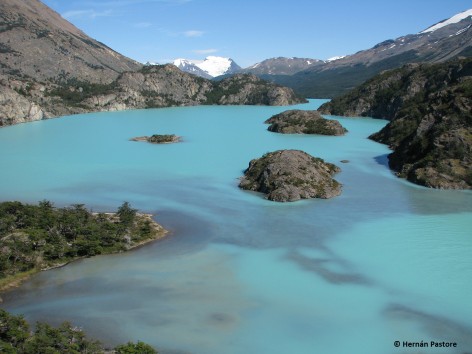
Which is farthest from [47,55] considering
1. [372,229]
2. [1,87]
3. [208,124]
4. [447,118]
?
[372,229]

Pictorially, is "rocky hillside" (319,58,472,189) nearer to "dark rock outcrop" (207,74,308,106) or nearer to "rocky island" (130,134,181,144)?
"rocky island" (130,134,181,144)

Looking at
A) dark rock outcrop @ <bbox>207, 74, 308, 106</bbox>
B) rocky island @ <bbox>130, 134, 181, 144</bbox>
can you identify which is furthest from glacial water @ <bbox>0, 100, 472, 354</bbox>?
dark rock outcrop @ <bbox>207, 74, 308, 106</bbox>

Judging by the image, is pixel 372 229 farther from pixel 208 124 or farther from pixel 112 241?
pixel 208 124

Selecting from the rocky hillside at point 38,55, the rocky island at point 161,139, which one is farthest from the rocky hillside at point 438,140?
the rocky hillside at point 38,55

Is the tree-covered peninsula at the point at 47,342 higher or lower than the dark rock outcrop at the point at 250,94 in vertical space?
lower

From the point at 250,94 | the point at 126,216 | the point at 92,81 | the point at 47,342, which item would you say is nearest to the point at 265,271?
the point at 126,216

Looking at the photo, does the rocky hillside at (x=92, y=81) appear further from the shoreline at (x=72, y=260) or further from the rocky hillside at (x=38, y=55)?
the shoreline at (x=72, y=260)
